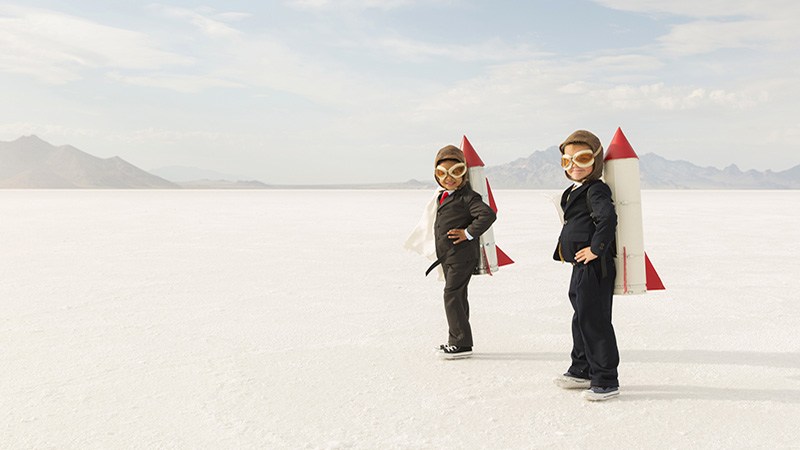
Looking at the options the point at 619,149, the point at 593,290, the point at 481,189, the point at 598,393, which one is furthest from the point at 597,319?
the point at 481,189

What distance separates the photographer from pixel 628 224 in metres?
3.28

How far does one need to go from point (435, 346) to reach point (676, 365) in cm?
160

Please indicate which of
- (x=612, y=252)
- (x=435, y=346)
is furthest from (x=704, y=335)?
(x=435, y=346)

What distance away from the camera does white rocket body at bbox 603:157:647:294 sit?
3277 millimetres

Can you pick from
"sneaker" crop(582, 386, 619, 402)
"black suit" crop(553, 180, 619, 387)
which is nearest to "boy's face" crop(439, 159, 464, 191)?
"black suit" crop(553, 180, 619, 387)

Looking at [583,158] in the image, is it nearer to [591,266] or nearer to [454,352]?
[591,266]

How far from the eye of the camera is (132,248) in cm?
978

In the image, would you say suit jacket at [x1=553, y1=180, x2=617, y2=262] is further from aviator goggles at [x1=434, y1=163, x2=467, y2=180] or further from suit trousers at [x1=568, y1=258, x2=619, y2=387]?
aviator goggles at [x1=434, y1=163, x2=467, y2=180]

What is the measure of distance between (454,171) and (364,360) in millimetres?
1384

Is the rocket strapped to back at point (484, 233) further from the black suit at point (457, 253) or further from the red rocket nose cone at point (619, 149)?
the red rocket nose cone at point (619, 149)

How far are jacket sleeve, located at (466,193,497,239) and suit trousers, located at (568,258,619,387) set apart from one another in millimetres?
672

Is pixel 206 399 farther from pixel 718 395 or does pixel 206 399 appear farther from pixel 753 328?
pixel 753 328

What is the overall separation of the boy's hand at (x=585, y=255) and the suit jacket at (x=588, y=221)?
40 mm

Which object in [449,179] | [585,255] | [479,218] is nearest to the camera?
[585,255]
